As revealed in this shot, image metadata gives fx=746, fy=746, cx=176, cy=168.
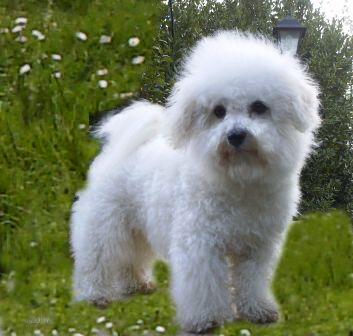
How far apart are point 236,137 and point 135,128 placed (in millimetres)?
971

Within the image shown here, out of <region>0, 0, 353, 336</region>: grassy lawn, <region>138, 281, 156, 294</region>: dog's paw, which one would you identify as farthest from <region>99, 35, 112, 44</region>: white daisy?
<region>138, 281, 156, 294</region>: dog's paw

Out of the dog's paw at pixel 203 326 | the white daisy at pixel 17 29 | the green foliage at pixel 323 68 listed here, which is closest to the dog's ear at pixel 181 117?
the dog's paw at pixel 203 326

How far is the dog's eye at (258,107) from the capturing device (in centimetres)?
311

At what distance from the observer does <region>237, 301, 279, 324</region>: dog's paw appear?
3506 mm

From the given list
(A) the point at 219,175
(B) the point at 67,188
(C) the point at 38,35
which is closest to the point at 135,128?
(A) the point at 219,175

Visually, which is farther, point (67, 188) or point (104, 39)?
point (104, 39)

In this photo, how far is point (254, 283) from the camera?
11.5ft

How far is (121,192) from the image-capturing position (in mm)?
3830

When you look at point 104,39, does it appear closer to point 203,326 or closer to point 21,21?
point 21,21

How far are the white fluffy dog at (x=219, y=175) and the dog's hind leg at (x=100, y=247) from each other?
0.04 ft

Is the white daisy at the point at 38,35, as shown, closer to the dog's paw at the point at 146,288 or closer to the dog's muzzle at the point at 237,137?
the dog's paw at the point at 146,288

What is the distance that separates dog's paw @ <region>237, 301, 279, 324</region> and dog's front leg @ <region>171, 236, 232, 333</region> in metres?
0.15

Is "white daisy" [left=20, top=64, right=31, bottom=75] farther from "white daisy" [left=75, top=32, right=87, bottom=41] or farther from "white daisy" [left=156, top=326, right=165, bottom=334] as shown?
"white daisy" [left=156, top=326, right=165, bottom=334]

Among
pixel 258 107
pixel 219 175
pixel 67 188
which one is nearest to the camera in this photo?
pixel 258 107
